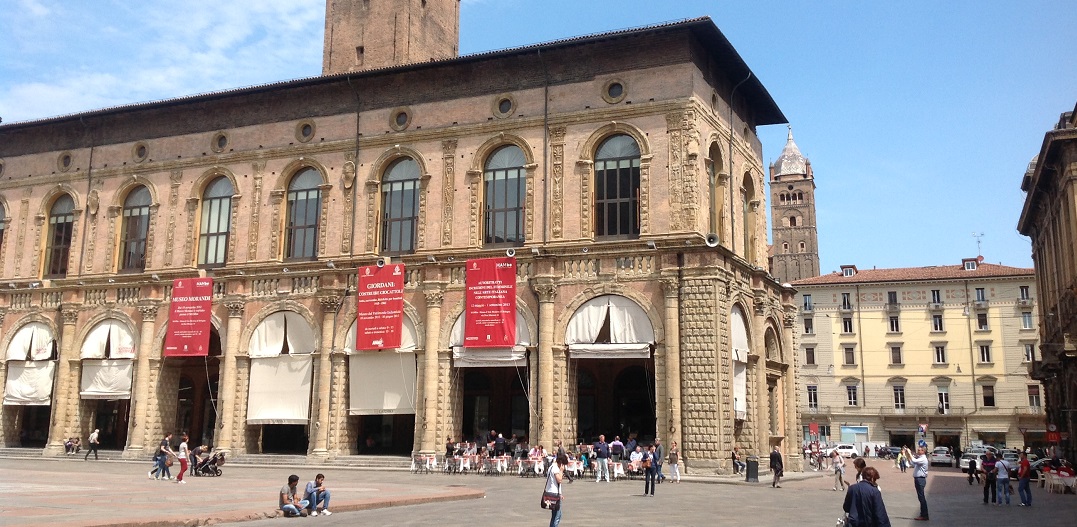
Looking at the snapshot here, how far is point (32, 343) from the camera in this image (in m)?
39.2

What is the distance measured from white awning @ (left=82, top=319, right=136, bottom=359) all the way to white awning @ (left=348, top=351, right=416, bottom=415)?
10.4 meters

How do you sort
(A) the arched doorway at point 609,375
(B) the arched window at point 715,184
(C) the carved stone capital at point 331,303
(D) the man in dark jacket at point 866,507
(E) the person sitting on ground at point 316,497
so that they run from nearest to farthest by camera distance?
1. (D) the man in dark jacket at point 866,507
2. (E) the person sitting on ground at point 316,497
3. (A) the arched doorway at point 609,375
4. (B) the arched window at point 715,184
5. (C) the carved stone capital at point 331,303

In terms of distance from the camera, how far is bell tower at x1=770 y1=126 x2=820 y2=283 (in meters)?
110

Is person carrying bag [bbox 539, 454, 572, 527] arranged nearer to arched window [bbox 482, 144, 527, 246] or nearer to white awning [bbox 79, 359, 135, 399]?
arched window [bbox 482, 144, 527, 246]

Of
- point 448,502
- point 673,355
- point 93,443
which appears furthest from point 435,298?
point 93,443

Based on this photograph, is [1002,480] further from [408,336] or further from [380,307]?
[380,307]

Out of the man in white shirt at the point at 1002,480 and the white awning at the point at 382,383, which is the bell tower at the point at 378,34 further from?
the man in white shirt at the point at 1002,480

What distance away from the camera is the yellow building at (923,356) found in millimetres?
67625

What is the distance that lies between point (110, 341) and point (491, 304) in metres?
17.3

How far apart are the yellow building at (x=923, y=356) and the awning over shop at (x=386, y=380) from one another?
47.4 meters

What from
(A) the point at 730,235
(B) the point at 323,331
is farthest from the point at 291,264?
(A) the point at 730,235

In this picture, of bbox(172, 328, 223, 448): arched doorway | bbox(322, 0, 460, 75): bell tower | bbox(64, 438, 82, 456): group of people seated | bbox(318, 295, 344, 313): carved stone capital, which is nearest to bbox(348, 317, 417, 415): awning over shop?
bbox(318, 295, 344, 313): carved stone capital

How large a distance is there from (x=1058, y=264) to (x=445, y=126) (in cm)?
2944

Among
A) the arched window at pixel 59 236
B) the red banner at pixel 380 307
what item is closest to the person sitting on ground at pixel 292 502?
the red banner at pixel 380 307
